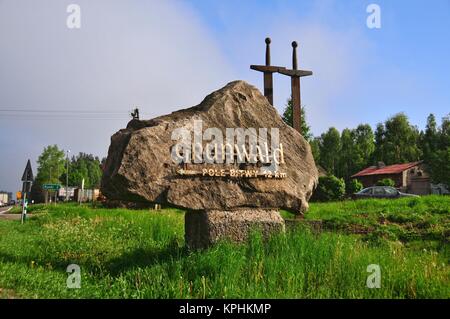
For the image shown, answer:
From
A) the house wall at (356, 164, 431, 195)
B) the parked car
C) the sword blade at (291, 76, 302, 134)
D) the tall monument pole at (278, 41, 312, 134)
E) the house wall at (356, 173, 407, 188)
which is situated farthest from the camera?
the house wall at (356, 164, 431, 195)

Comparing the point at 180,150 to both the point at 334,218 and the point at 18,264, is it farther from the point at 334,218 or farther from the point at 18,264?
the point at 334,218

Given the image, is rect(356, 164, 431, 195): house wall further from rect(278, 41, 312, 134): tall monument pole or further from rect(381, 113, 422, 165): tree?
rect(278, 41, 312, 134): tall monument pole

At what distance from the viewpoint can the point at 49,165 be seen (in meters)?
46.9

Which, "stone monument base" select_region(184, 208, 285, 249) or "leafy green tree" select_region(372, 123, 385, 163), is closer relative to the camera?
"stone monument base" select_region(184, 208, 285, 249)

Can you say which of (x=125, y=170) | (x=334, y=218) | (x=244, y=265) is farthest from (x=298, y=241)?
(x=334, y=218)

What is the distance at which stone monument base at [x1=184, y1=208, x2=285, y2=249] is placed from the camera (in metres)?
5.98

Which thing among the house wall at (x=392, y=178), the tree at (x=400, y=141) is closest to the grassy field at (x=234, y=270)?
the house wall at (x=392, y=178)

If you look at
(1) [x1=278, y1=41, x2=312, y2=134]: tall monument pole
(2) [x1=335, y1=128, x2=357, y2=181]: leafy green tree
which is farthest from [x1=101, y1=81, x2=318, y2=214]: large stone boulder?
(2) [x1=335, y1=128, x2=357, y2=181]: leafy green tree

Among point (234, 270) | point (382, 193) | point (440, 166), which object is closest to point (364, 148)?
point (440, 166)

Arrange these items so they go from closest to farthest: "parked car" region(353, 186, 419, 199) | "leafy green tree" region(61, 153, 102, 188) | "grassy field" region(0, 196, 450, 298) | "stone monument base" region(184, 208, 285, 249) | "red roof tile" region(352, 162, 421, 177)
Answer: "grassy field" region(0, 196, 450, 298)
"stone monument base" region(184, 208, 285, 249)
"parked car" region(353, 186, 419, 199)
"red roof tile" region(352, 162, 421, 177)
"leafy green tree" region(61, 153, 102, 188)

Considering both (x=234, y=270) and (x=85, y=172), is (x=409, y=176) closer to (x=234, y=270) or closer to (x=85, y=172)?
(x=234, y=270)

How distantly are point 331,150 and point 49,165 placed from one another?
33.4 m

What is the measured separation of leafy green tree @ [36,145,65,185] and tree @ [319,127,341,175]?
1239 inches
